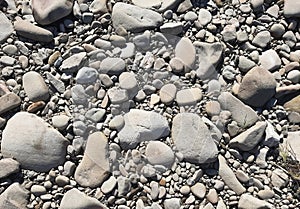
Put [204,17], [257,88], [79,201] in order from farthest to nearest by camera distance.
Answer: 1. [204,17]
2. [257,88]
3. [79,201]

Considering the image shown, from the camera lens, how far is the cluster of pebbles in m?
1.80

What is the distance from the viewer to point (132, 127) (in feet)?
6.04

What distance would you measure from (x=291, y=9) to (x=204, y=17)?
1.08 ft

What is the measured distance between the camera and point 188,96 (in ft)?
6.21

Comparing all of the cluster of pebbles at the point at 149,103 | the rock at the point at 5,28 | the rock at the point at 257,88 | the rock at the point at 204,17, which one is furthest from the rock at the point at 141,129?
the rock at the point at 5,28

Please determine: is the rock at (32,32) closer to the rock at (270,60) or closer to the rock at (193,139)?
the rock at (193,139)

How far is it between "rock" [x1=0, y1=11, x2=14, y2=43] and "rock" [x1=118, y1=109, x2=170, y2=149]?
1.80 feet

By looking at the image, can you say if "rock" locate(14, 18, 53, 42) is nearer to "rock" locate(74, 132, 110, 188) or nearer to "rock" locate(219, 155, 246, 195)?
"rock" locate(74, 132, 110, 188)

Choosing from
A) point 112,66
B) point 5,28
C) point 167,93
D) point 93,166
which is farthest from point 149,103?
point 5,28

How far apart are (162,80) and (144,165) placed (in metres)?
0.32

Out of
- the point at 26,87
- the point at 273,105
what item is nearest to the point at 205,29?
the point at 273,105

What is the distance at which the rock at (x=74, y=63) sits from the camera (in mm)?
→ 1911

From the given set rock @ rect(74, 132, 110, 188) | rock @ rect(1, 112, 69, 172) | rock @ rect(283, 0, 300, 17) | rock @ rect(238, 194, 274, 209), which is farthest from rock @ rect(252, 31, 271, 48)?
rock @ rect(1, 112, 69, 172)

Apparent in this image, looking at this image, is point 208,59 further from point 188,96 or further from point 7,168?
point 7,168
